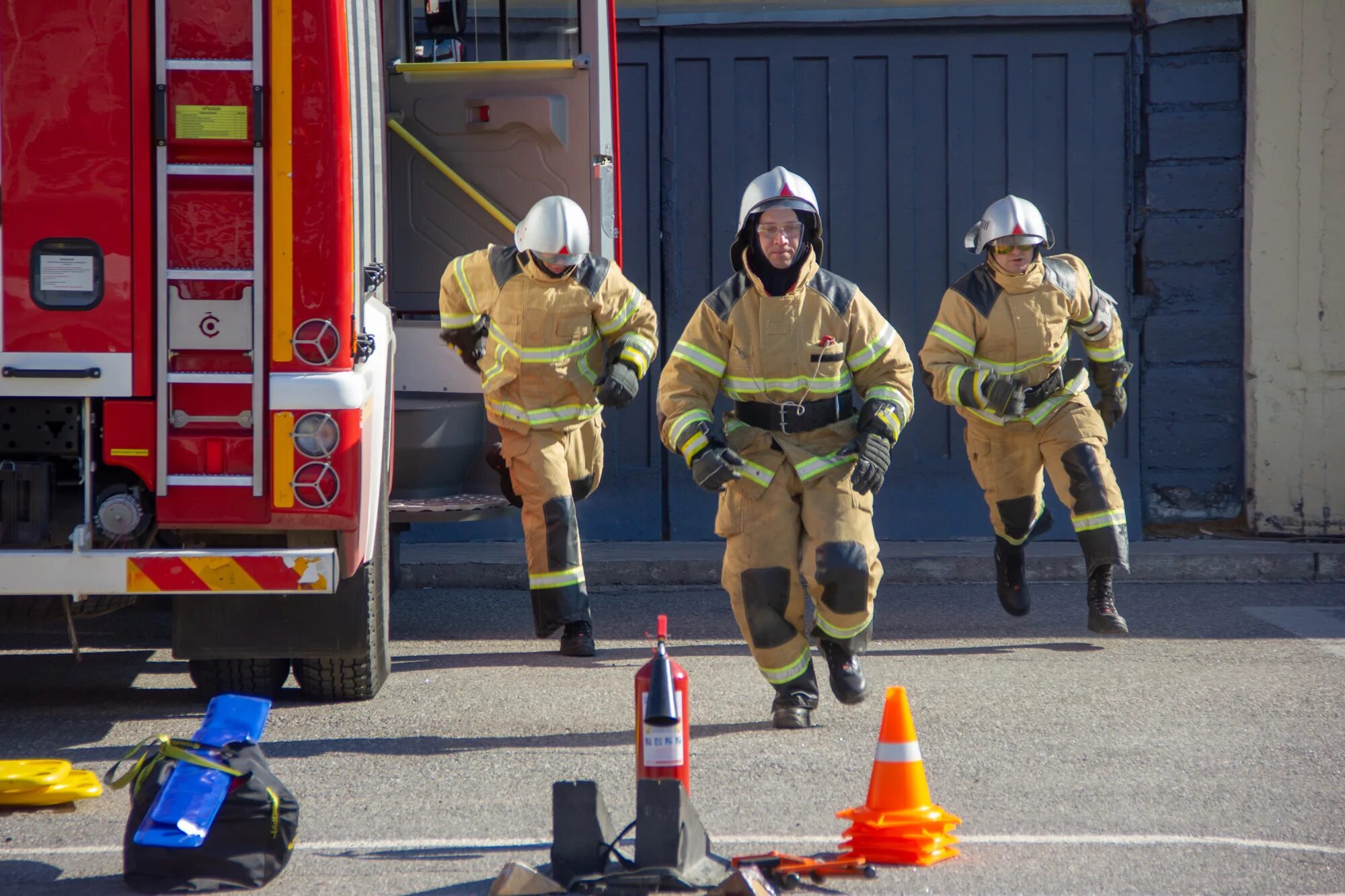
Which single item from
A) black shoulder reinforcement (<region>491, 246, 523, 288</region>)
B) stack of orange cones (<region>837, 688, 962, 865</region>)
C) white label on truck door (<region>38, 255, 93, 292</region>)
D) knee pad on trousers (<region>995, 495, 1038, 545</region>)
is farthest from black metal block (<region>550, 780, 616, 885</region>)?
knee pad on trousers (<region>995, 495, 1038, 545</region>)

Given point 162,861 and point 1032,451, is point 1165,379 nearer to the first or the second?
point 1032,451

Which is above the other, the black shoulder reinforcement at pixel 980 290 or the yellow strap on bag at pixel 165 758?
the black shoulder reinforcement at pixel 980 290

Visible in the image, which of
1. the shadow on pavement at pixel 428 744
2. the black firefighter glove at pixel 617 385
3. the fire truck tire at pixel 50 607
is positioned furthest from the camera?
the black firefighter glove at pixel 617 385

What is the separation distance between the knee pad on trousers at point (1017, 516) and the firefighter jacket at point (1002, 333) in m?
0.37

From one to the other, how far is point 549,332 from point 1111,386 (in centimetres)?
243

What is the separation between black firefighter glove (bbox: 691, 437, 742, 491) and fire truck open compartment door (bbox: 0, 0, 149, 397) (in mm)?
1718

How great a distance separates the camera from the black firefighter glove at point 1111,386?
6.88 metres

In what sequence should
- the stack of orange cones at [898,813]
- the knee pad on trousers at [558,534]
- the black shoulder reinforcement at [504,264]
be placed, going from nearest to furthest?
1. the stack of orange cones at [898,813]
2. the knee pad on trousers at [558,534]
3. the black shoulder reinforcement at [504,264]

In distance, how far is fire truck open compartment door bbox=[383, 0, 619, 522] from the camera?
23.1ft

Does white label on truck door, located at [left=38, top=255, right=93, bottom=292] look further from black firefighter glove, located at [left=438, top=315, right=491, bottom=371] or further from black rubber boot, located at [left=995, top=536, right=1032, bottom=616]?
black rubber boot, located at [left=995, top=536, right=1032, bottom=616]

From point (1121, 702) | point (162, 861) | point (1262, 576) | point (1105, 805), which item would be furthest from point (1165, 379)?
point (162, 861)

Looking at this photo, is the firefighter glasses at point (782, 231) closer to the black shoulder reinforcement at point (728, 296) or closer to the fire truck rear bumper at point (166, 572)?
the black shoulder reinforcement at point (728, 296)

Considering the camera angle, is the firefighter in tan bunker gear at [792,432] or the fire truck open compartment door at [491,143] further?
the fire truck open compartment door at [491,143]

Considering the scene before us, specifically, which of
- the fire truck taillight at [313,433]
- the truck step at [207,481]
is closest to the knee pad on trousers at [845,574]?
the fire truck taillight at [313,433]
